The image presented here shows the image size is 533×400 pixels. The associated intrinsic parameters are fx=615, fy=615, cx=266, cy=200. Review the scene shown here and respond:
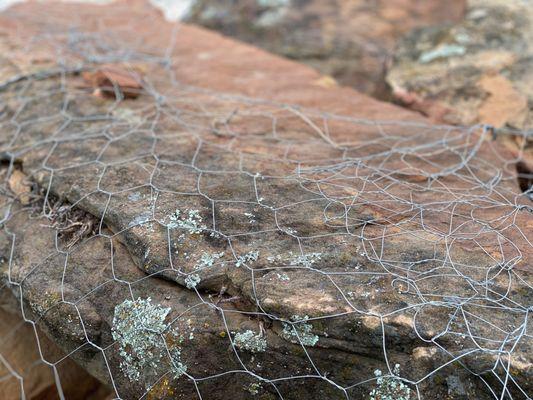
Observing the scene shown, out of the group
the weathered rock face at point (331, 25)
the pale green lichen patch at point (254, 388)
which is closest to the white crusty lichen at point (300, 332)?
the pale green lichen patch at point (254, 388)

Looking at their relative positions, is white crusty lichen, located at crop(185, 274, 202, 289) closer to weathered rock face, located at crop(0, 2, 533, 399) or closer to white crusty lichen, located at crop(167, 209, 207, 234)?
weathered rock face, located at crop(0, 2, 533, 399)

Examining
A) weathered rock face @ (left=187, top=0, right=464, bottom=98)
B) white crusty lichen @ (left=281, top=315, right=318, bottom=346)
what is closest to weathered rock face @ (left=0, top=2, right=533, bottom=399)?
white crusty lichen @ (left=281, top=315, right=318, bottom=346)

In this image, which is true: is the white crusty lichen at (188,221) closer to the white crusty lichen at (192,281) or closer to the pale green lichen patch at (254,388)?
the white crusty lichen at (192,281)

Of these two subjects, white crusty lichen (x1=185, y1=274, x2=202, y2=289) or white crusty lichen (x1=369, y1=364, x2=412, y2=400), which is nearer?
white crusty lichen (x1=369, y1=364, x2=412, y2=400)

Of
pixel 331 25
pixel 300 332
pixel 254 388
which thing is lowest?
pixel 254 388

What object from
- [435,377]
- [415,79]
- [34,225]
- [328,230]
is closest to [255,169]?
[328,230]

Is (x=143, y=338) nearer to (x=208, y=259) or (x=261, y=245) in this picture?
(x=208, y=259)

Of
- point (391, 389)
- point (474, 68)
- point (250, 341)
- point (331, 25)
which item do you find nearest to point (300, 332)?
point (250, 341)

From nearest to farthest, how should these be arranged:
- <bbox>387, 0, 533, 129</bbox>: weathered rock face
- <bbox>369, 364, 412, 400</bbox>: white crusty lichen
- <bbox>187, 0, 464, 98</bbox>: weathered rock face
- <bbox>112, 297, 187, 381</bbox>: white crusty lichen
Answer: <bbox>369, 364, 412, 400</bbox>: white crusty lichen, <bbox>112, 297, 187, 381</bbox>: white crusty lichen, <bbox>387, 0, 533, 129</bbox>: weathered rock face, <bbox>187, 0, 464, 98</bbox>: weathered rock face
